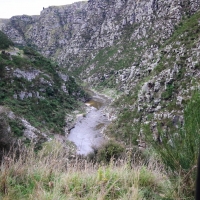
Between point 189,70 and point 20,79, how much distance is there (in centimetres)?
2578

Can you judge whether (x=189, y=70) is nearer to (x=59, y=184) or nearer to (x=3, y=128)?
(x=3, y=128)

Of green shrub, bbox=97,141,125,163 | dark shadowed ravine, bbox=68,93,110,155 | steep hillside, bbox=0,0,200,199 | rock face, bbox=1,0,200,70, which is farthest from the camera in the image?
rock face, bbox=1,0,200,70

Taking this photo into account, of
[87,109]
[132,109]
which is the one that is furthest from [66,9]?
[132,109]

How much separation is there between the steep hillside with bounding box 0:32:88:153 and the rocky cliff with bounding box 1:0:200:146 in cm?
979

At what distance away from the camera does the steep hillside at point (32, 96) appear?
30.5 metres

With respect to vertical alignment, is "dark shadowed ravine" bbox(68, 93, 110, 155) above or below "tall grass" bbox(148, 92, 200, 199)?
above

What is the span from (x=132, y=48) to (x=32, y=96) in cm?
3968

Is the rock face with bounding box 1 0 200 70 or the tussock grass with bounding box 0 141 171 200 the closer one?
the tussock grass with bounding box 0 141 171 200

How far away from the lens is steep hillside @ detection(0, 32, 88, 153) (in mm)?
30531

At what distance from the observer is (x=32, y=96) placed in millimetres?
39344

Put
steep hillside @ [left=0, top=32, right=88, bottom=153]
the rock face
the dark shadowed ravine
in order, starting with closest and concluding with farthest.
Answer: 1. steep hillside @ [left=0, top=32, right=88, bottom=153]
2. the dark shadowed ravine
3. the rock face

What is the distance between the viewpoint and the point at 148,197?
3287 millimetres

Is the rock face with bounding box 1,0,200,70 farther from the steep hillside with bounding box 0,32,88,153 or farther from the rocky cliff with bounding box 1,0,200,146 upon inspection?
the steep hillside with bounding box 0,32,88,153

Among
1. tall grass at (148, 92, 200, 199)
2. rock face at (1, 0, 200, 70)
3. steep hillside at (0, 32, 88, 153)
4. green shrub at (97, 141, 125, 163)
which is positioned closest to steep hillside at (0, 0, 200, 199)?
tall grass at (148, 92, 200, 199)
